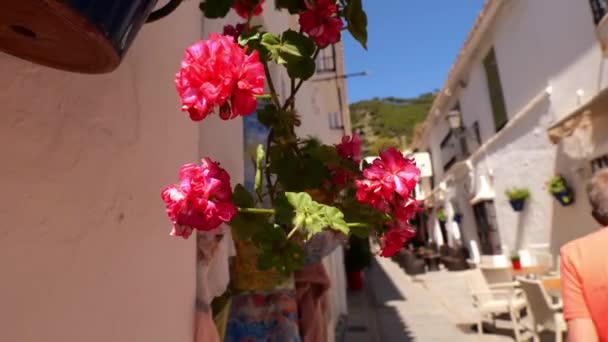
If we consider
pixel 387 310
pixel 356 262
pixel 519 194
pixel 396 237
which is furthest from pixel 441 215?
pixel 396 237

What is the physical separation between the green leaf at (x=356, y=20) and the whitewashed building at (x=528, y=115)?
5.69m

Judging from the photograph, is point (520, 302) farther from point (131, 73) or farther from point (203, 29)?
point (131, 73)

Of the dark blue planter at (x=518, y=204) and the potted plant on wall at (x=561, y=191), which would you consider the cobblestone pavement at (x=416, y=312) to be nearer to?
the dark blue planter at (x=518, y=204)

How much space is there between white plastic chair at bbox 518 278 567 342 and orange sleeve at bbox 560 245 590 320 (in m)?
3.78

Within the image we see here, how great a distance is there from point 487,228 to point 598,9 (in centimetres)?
787

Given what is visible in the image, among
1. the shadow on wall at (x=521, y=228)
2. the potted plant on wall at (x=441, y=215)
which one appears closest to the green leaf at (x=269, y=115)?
the shadow on wall at (x=521, y=228)

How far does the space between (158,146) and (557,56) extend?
26.7 ft

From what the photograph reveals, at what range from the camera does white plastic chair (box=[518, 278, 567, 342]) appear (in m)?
5.15

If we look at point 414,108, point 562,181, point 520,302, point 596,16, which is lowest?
point 520,302

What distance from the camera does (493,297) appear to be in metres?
7.15

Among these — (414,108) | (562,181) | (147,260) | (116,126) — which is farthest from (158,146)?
(414,108)

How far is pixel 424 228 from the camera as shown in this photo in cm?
2372

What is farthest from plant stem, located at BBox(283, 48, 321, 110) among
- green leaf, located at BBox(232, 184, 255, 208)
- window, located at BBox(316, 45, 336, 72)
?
window, located at BBox(316, 45, 336, 72)

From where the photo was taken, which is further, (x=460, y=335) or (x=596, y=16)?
(x=460, y=335)
